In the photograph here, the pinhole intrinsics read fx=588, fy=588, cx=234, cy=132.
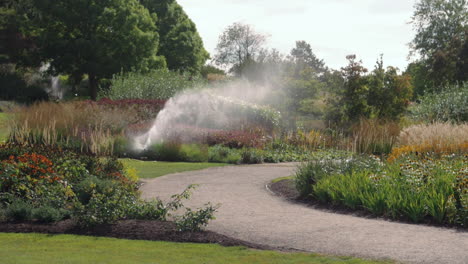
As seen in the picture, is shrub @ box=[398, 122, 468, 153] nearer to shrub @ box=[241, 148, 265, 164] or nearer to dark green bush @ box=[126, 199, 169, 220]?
shrub @ box=[241, 148, 265, 164]

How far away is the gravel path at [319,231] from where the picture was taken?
691 cm

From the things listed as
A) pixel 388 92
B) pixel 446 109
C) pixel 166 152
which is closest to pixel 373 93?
pixel 388 92

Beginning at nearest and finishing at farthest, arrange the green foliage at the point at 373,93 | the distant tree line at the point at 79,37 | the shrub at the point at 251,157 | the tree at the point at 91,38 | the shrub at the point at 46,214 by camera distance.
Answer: the shrub at the point at 46,214, the shrub at the point at 251,157, the green foliage at the point at 373,93, the tree at the point at 91,38, the distant tree line at the point at 79,37

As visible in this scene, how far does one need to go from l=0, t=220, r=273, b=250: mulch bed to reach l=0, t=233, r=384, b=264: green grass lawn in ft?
0.71

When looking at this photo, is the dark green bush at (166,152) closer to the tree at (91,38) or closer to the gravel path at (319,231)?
the gravel path at (319,231)

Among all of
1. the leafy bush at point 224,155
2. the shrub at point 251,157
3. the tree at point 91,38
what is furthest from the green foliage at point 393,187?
the tree at point 91,38

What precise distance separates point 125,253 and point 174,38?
45.8 meters

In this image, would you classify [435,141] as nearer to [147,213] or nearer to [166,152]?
[166,152]

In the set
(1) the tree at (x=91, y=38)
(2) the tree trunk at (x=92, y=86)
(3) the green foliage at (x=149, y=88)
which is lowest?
(3) the green foliage at (x=149, y=88)

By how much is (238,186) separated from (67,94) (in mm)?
33861

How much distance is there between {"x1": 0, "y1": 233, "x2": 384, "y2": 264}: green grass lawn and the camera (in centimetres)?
643

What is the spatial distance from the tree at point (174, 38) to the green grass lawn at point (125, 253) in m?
44.1

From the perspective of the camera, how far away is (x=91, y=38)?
3956 cm

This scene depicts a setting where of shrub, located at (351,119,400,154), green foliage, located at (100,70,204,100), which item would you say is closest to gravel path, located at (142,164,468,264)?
shrub, located at (351,119,400,154)
